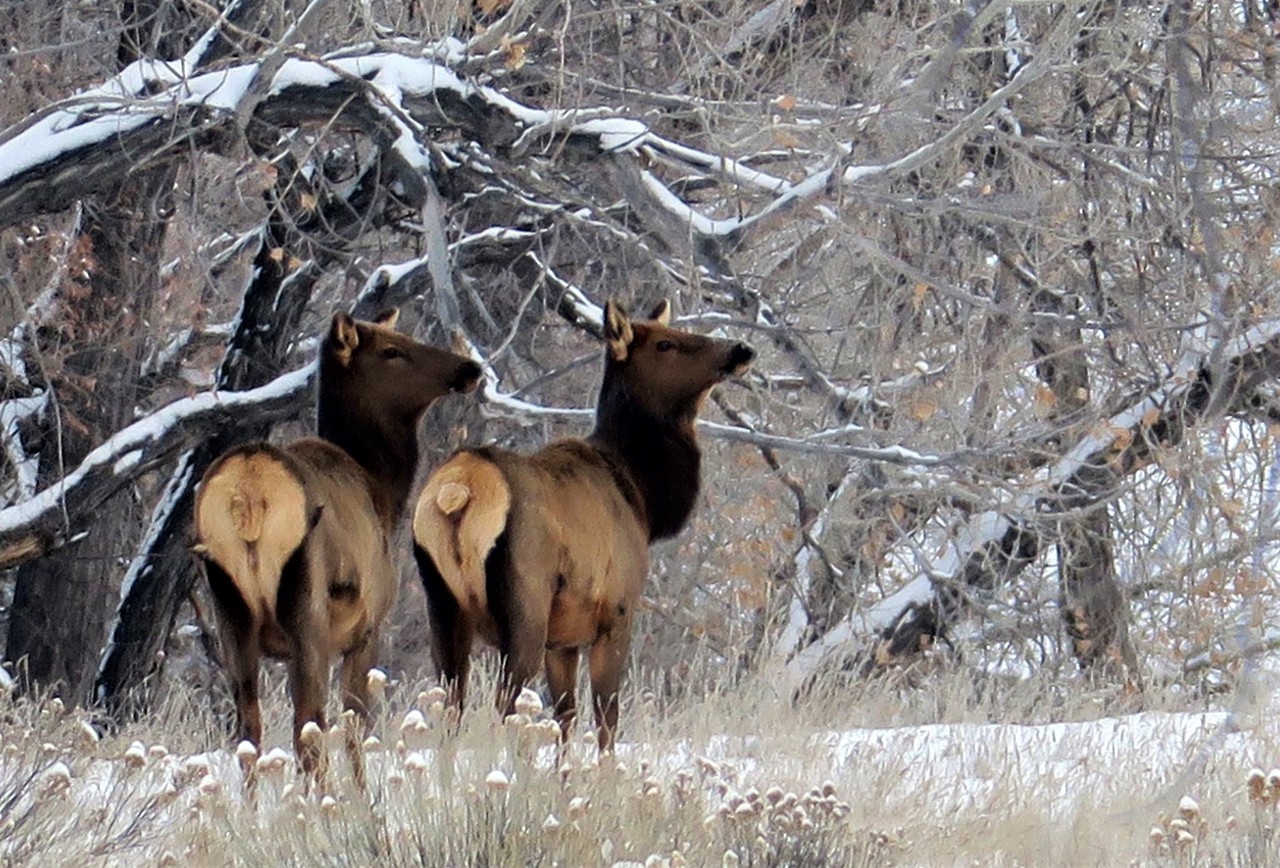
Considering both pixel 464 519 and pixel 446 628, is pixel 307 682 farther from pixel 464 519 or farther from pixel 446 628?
pixel 464 519

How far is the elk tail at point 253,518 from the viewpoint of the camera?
7.00m

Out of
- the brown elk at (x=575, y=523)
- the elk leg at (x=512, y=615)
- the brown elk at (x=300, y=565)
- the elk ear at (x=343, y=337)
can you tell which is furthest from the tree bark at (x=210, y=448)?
the elk leg at (x=512, y=615)

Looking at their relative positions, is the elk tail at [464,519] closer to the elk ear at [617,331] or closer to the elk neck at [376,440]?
the elk neck at [376,440]

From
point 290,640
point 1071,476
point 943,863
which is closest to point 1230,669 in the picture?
point 1071,476

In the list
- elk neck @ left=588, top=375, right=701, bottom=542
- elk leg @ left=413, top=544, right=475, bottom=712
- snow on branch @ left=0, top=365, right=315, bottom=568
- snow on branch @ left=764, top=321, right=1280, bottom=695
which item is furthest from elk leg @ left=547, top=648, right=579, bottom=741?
snow on branch @ left=764, top=321, right=1280, bottom=695

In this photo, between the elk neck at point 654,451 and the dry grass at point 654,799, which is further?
the elk neck at point 654,451

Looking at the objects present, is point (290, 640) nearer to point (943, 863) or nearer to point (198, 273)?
point (943, 863)

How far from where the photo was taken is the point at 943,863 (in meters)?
6.82

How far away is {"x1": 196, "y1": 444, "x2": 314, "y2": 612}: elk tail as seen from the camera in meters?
7.00

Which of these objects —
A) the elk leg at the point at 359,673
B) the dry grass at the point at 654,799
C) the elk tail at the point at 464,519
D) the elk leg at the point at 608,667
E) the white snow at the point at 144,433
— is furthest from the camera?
the white snow at the point at 144,433

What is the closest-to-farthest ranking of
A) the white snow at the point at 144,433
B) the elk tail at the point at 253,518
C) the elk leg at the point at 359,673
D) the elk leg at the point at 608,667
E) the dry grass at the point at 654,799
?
1. the dry grass at the point at 654,799
2. the elk tail at the point at 253,518
3. the elk leg at the point at 359,673
4. the elk leg at the point at 608,667
5. the white snow at the point at 144,433

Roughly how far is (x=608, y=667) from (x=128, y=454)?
409 cm

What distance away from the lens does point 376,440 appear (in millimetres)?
8383

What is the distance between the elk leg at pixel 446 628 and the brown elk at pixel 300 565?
0.70 feet
